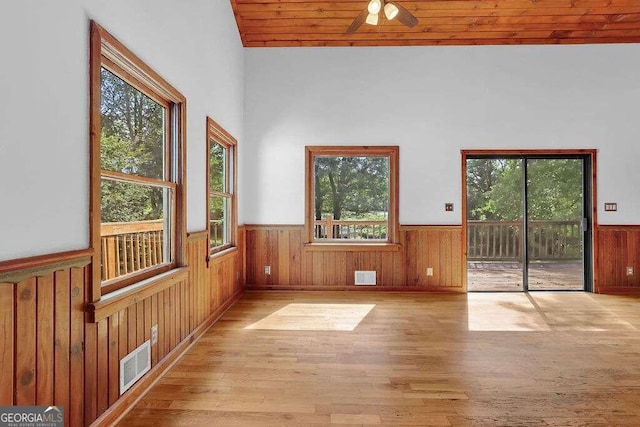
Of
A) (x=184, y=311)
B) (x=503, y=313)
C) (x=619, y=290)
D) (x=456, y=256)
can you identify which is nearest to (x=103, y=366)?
(x=184, y=311)

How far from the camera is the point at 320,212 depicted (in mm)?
4969

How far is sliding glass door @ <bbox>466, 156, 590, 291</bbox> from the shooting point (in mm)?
4879

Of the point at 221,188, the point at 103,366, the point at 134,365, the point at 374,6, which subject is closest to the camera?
the point at 103,366

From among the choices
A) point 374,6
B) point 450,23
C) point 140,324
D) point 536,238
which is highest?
point 450,23

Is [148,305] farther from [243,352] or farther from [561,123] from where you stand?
[561,123]

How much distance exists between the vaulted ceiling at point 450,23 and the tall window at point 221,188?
1638 millimetres

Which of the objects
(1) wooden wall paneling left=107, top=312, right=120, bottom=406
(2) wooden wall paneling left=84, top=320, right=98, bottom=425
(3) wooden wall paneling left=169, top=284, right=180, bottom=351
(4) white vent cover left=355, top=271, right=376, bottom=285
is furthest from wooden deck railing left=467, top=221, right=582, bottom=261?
(2) wooden wall paneling left=84, top=320, right=98, bottom=425

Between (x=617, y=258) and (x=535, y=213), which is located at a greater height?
(x=535, y=213)

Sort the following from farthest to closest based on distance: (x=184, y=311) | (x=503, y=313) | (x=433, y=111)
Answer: (x=433, y=111) → (x=503, y=313) → (x=184, y=311)

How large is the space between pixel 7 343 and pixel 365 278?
4021 mm

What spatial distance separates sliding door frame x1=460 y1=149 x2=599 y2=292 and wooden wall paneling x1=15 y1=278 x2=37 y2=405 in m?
4.59

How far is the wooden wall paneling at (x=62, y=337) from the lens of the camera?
1504mm

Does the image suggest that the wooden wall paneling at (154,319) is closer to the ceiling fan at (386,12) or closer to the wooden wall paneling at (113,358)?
the wooden wall paneling at (113,358)

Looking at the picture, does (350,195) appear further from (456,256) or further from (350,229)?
(456,256)
